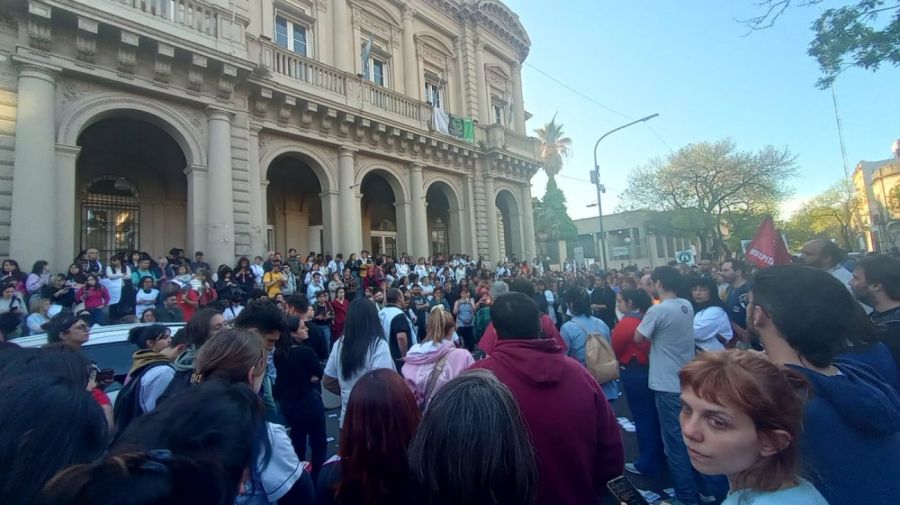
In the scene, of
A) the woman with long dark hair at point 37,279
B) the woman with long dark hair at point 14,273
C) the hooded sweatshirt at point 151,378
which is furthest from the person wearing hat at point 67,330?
the woman with long dark hair at point 14,273

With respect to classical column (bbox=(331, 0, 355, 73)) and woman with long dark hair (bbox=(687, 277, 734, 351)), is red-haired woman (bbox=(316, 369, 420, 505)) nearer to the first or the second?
woman with long dark hair (bbox=(687, 277, 734, 351))

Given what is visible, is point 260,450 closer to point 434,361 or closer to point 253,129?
point 434,361

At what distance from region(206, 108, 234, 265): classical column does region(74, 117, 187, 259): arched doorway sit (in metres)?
2.08

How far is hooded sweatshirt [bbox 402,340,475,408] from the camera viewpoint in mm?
3168

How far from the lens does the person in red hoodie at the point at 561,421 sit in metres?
2.00

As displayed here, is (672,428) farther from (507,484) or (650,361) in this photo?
(507,484)

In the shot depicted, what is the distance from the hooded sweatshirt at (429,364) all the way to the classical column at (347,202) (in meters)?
10.8

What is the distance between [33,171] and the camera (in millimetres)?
8172

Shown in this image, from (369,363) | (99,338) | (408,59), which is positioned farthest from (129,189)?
(369,363)

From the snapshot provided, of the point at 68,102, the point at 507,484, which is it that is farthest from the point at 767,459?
the point at 68,102

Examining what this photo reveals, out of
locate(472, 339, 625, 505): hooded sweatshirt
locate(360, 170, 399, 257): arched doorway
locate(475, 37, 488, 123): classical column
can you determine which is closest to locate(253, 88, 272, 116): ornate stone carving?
locate(360, 170, 399, 257): arched doorway

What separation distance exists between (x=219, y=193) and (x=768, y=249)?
443 inches

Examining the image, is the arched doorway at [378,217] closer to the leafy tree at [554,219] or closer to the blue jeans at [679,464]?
the blue jeans at [679,464]

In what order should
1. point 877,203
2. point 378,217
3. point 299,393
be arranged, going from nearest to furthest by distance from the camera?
point 299,393 → point 378,217 → point 877,203
